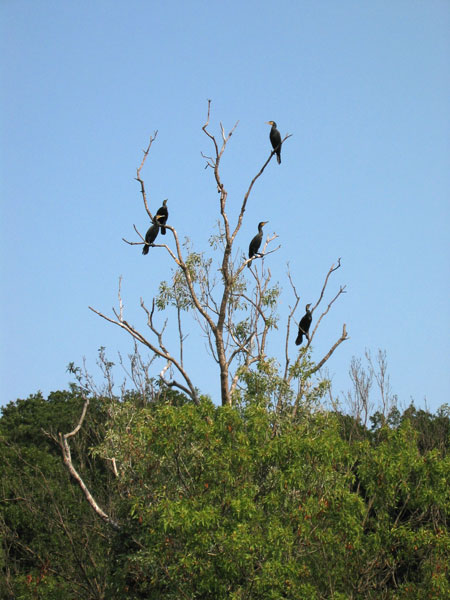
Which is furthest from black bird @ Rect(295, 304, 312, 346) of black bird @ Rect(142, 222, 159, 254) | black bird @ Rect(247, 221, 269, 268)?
black bird @ Rect(142, 222, 159, 254)

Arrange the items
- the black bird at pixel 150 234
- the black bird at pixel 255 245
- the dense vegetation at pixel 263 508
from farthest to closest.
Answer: the black bird at pixel 255 245
the black bird at pixel 150 234
the dense vegetation at pixel 263 508

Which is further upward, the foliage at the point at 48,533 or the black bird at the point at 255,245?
the black bird at the point at 255,245

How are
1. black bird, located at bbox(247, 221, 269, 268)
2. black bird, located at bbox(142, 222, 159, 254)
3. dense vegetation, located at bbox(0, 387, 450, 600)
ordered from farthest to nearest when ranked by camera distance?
1. black bird, located at bbox(247, 221, 269, 268)
2. black bird, located at bbox(142, 222, 159, 254)
3. dense vegetation, located at bbox(0, 387, 450, 600)

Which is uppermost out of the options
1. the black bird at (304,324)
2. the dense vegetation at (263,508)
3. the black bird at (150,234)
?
the black bird at (150,234)

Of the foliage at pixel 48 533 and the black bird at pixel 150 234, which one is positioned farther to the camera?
the foliage at pixel 48 533

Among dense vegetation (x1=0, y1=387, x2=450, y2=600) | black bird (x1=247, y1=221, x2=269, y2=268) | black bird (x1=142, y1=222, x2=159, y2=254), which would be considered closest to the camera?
dense vegetation (x1=0, y1=387, x2=450, y2=600)

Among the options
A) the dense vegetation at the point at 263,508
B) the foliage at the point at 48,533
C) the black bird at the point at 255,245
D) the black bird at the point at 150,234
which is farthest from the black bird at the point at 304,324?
the foliage at the point at 48,533

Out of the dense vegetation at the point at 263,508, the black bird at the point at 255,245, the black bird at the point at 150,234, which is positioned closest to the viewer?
the dense vegetation at the point at 263,508

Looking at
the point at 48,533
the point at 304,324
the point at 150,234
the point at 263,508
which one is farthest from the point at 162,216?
the point at 48,533

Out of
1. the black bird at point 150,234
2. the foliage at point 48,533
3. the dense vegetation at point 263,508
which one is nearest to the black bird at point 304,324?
the dense vegetation at point 263,508

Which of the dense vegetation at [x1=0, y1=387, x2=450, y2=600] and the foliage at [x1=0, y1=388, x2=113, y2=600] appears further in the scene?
the foliage at [x1=0, y1=388, x2=113, y2=600]

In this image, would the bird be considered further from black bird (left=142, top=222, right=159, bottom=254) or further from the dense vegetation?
the dense vegetation

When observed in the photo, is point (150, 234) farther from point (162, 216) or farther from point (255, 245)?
point (255, 245)

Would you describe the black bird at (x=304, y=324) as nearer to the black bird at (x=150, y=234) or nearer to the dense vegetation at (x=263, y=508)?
the dense vegetation at (x=263, y=508)
